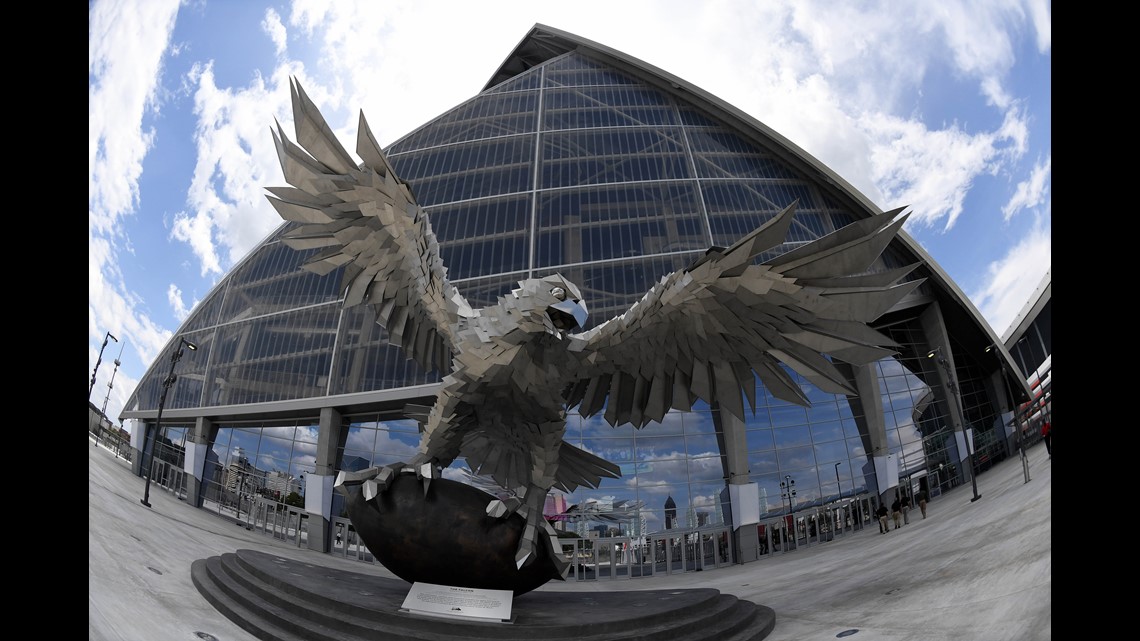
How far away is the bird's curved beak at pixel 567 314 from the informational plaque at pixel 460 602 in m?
3.35

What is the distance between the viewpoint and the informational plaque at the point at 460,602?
254 inches

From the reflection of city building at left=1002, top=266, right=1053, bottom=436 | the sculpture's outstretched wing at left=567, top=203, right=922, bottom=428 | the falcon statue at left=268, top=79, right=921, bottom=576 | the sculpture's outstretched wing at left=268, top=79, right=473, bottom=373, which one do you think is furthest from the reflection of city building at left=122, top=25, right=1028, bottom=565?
the sculpture's outstretched wing at left=567, top=203, right=922, bottom=428

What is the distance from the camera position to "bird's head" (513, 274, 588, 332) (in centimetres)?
616

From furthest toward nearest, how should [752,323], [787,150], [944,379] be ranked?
[787,150] → [944,379] → [752,323]

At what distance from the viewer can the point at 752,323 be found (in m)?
5.98

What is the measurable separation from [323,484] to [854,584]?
16834 mm

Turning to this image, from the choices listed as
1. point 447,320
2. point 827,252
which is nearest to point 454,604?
point 447,320

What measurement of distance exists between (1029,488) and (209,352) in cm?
2701

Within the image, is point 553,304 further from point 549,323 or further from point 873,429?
point 873,429

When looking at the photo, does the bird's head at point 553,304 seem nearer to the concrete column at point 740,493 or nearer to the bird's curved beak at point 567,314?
the bird's curved beak at point 567,314

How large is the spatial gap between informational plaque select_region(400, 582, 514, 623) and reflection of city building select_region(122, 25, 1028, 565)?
12303 millimetres

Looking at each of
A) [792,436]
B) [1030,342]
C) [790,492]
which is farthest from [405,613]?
[1030,342]

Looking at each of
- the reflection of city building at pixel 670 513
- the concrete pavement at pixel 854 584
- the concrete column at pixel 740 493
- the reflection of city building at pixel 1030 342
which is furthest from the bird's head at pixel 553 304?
the reflection of city building at pixel 1030 342
